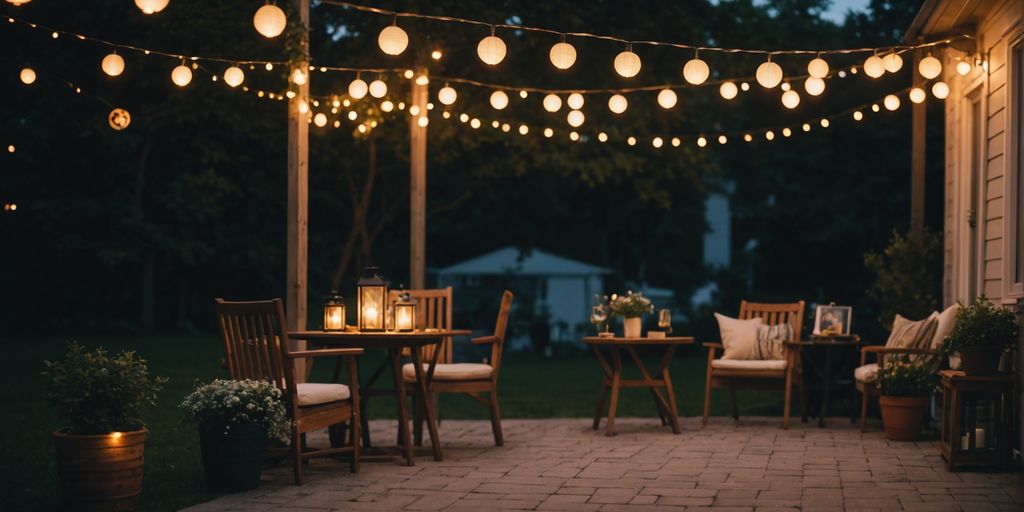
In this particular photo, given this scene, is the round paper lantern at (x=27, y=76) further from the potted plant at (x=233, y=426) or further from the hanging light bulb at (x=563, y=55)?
the hanging light bulb at (x=563, y=55)

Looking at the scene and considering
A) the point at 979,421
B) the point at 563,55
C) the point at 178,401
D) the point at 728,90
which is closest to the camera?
the point at 979,421

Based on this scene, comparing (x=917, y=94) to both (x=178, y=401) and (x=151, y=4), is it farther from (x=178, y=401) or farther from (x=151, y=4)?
(x=178, y=401)

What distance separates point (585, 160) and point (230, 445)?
40.4ft

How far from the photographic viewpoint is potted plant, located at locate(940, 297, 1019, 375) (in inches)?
239

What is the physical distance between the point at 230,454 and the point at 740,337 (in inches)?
182

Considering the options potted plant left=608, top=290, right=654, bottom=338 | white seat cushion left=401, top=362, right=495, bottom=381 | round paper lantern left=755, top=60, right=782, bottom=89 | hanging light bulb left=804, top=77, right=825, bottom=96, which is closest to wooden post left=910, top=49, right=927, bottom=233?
hanging light bulb left=804, top=77, right=825, bottom=96

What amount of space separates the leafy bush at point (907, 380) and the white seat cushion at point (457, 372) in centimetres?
267

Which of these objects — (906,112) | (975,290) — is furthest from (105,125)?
(906,112)

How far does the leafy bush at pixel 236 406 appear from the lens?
17.5 feet

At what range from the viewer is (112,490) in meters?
4.84

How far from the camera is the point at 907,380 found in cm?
747

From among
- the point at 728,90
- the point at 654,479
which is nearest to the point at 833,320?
the point at 728,90

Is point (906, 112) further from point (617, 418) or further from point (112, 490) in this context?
point (112, 490)

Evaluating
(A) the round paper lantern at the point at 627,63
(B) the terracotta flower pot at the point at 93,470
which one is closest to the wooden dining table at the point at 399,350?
(B) the terracotta flower pot at the point at 93,470
